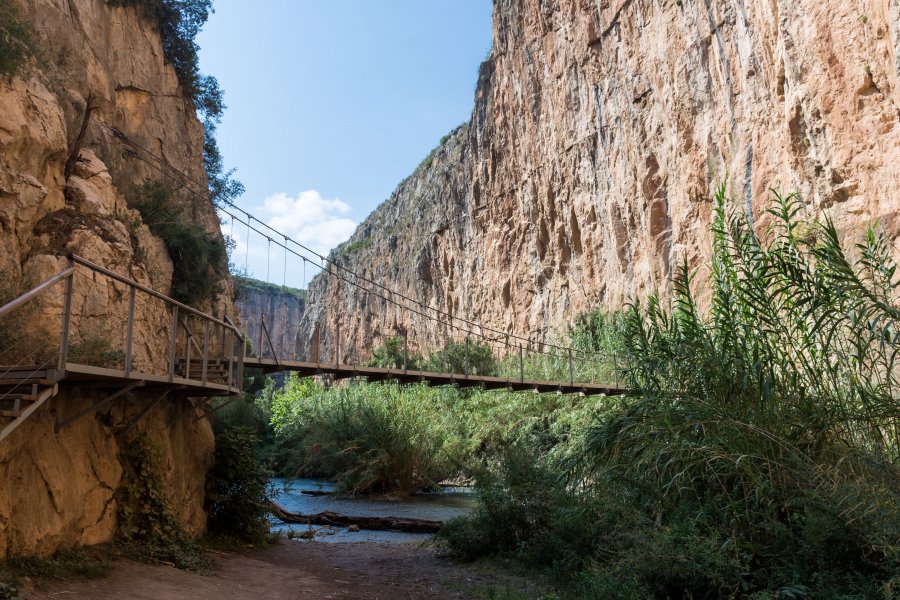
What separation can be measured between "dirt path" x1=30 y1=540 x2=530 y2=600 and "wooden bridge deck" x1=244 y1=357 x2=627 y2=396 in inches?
83.2

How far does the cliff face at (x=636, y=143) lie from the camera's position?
12.1 m

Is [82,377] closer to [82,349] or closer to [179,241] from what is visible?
[82,349]

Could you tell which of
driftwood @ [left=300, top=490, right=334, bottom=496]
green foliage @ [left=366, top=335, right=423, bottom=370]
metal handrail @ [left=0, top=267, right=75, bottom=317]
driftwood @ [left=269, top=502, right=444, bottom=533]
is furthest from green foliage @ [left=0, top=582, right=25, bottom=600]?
green foliage @ [left=366, top=335, right=423, bottom=370]

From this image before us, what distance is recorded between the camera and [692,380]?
629 centimetres

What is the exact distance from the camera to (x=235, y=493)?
7227mm

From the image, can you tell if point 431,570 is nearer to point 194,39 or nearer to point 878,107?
point 194,39

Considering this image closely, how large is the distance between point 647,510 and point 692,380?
1260 millimetres

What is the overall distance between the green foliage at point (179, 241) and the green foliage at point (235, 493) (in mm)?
1517

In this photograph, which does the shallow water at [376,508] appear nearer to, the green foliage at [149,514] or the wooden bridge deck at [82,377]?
the green foliage at [149,514]

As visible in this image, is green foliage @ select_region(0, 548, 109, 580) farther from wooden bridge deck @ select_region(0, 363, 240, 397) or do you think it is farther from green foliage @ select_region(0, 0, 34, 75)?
green foliage @ select_region(0, 0, 34, 75)

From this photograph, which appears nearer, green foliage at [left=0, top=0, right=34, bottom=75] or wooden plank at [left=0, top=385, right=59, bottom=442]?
wooden plank at [left=0, top=385, right=59, bottom=442]

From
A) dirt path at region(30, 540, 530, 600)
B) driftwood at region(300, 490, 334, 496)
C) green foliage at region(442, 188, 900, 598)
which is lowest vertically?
driftwood at region(300, 490, 334, 496)

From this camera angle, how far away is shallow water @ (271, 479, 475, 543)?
9.74m

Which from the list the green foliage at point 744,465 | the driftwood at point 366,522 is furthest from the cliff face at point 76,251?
the driftwood at point 366,522
